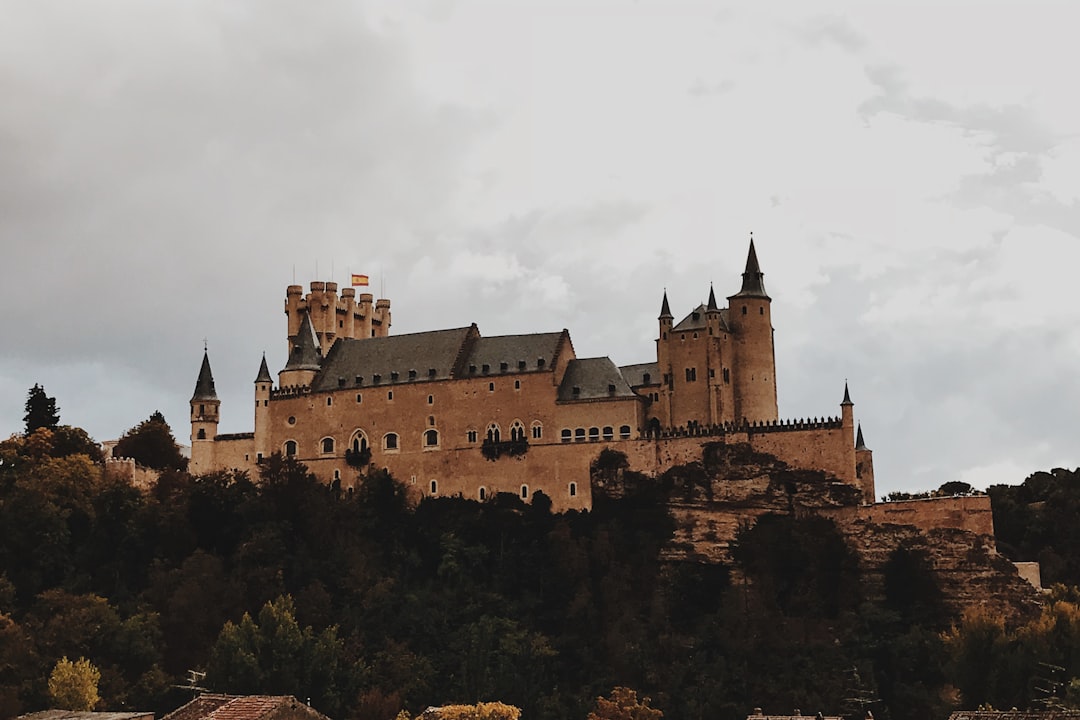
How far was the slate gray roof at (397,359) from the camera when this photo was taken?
102688 mm

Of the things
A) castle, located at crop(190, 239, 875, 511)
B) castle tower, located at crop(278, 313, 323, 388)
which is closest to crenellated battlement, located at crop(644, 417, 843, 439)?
castle, located at crop(190, 239, 875, 511)

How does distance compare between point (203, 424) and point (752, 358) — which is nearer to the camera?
point (752, 358)

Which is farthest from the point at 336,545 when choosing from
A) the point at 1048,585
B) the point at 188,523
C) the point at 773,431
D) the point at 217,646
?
the point at 1048,585

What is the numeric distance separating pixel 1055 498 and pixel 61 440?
198 ft

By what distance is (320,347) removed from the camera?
358 feet

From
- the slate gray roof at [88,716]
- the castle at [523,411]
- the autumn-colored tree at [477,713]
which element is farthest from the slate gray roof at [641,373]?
the slate gray roof at [88,716]

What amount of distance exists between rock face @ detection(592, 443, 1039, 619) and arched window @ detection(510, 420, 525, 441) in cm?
488

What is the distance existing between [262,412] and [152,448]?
790 cm

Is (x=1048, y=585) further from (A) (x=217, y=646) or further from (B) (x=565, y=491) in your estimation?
(A) (x=217, y=646)

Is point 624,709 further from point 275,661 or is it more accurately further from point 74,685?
point 74,685

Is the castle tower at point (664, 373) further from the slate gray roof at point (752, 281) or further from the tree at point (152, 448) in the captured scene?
the tree at point (152, 448)

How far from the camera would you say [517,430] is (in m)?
98.7

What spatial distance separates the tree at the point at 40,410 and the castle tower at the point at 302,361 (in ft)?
45.7

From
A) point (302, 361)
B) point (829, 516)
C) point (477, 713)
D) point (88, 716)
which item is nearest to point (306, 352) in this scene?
point (302, 361)
